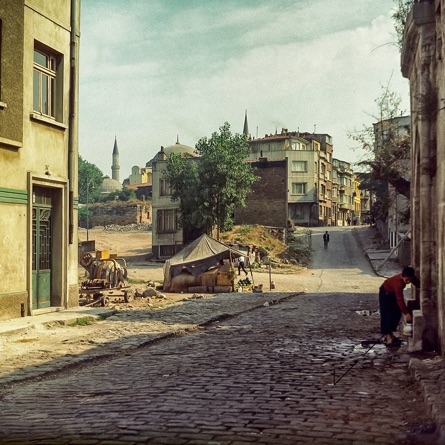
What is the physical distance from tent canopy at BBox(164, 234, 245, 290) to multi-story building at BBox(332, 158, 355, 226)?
170 feet

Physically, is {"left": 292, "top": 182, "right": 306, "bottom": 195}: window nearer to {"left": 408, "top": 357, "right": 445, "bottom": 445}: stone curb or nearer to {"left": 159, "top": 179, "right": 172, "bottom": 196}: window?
{"left": 159, "top": 179, "right": 172, "bottom": 196}: window

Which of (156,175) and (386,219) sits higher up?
(156,175)

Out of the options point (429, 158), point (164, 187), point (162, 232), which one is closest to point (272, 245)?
point (162, 232)

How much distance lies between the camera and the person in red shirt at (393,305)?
33.7ft

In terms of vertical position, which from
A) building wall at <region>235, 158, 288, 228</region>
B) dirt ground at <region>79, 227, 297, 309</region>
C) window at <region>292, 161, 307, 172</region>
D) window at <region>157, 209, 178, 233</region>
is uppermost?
window at <region>292, 161, 307, 172</region>

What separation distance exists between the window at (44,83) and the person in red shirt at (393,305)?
9.41 m

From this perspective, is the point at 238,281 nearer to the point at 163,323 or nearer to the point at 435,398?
the point at 163,323

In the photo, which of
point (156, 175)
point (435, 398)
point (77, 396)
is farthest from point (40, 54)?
point (156, 175)

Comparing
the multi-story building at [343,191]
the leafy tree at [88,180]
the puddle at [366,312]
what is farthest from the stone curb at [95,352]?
the leafy tree at [88,180]

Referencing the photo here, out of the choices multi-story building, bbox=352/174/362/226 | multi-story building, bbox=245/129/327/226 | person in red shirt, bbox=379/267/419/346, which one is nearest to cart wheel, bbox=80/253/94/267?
person in red shirt, bbox=379/267/419/346

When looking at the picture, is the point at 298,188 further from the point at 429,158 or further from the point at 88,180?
the point at 429,158

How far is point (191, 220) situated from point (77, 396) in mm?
36810

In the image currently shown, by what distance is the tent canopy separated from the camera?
26.0 m

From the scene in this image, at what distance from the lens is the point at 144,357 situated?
31.5 ft
